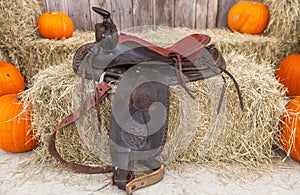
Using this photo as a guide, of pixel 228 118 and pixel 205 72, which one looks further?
pixel 228 118

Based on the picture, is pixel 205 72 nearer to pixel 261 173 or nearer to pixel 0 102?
pixel 261 173

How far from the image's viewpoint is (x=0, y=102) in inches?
82.4

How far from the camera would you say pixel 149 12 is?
3.46 meters

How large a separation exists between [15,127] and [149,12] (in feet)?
6.50

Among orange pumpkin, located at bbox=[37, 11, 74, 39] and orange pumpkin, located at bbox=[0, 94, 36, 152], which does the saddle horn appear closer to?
orange pumpkin, located at bbox=[0, 94, 36, 152]

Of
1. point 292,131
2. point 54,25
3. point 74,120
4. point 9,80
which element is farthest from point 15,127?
point 292,131

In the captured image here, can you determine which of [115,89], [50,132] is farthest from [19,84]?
[115,89]

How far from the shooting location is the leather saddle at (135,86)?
5.33ft

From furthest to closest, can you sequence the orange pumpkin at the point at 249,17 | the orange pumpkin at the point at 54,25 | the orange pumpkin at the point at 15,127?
the orange pumpkin at the point at 249,17, the orange pumpkin at the point at 54,25, the orange pumpkin at the point at 15,127

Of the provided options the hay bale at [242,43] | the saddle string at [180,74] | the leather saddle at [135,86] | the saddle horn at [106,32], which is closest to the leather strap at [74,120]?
the leather saddle at [135,86]

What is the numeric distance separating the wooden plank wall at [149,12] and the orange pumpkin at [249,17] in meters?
0.24

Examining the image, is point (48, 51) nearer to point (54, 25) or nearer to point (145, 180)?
point (54, 25)

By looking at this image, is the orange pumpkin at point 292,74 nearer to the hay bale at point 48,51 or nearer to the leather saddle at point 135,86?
the leather saddle at point 135,86

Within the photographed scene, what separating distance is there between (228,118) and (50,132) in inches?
40.2
